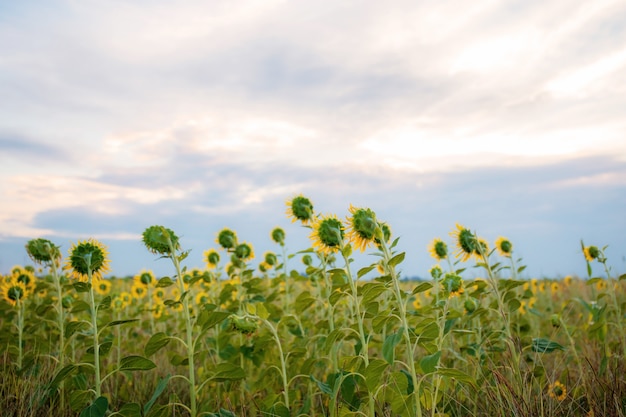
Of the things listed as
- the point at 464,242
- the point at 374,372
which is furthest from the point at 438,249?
the point at 374,372

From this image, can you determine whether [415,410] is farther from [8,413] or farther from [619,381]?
[8,413]

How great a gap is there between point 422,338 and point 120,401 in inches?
116

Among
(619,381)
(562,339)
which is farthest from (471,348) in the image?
(562,339)

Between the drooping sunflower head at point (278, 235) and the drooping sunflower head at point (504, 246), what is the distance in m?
2.57

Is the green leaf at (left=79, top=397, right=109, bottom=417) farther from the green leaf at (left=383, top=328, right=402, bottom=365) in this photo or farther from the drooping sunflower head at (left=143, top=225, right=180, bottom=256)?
the green leaf at (left=383, top=328, right=402, bottom=365)

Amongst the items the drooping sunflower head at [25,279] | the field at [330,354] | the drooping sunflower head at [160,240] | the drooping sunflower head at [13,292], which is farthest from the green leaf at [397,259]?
the drooping sunflower head at [25,279]

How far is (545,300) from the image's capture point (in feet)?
33.0

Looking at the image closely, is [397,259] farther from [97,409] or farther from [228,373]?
[97,409]

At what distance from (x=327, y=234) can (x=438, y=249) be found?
256cm

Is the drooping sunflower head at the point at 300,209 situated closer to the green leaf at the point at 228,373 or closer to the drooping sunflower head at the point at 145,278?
the green leaf at the point at 228,373

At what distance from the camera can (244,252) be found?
561 centimetres

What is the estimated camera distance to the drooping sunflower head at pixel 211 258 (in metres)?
6.57

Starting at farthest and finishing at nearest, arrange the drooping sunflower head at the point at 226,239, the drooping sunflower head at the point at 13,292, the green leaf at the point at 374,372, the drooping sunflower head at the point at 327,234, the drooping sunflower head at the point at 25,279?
1. the drooping sunflower head at the point at 226,239
2. the drooping sunflower head at the point at 25,279
3. the drooping sunflower head at the point at 13,292
4. the drooping sunflower head at the point at 327,234
5. the green leaf at the point at 374,372

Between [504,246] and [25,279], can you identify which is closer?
[25,279]
